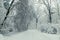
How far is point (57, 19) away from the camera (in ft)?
7.19

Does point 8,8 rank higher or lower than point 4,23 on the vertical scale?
higher

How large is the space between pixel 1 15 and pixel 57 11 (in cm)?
86

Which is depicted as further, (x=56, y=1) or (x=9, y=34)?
(x=56, y=1)

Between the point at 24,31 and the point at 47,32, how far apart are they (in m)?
0.35

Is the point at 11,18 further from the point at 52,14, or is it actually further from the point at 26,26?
the point at 52,14

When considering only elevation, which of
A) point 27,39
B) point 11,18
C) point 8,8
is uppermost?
point 8,8

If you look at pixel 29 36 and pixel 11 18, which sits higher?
pixel 11 18

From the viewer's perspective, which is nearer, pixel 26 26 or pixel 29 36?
pixel 29 36

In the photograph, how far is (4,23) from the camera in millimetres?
2115

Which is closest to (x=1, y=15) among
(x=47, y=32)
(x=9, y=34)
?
(x=9, y=34)

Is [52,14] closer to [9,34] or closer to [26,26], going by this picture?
[26,26]

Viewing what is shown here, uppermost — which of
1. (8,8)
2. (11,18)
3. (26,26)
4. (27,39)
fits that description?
(8,8)

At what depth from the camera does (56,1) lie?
7.34 feet

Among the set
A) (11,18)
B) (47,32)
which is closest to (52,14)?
(47,32)
